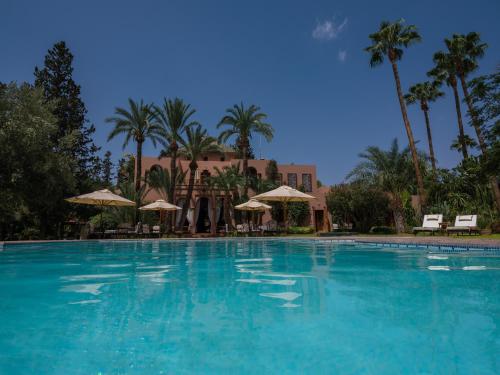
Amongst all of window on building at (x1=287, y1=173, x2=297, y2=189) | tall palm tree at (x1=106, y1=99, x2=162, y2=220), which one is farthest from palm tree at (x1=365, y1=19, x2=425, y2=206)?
tall palm tree at (x1=106, y1=99, x2=162, y2=220)

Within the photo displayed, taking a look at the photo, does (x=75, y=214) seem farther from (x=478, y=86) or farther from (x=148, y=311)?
(x=478, y=86)

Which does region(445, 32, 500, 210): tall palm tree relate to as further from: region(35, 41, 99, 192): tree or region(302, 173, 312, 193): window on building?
region(35, 41, 99, 192): tree

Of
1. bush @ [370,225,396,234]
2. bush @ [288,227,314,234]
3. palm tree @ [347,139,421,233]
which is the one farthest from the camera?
bush @ [288,227,314,234]

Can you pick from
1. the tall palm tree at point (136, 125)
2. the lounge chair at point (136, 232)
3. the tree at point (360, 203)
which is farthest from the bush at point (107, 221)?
the tree at point (360, 203)

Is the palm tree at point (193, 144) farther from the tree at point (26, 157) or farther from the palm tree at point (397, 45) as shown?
the palm tree at point (397, 45)

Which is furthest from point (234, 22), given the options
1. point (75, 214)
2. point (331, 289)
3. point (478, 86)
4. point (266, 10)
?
point (331, 289)

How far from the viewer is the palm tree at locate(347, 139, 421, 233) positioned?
87.7ft

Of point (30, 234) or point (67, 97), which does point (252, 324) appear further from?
point (67, 97)

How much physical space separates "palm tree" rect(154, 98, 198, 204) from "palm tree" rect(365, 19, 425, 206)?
1476 cm

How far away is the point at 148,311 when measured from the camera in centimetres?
425

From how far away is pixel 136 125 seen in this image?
28.0 metres

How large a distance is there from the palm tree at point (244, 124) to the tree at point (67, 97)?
489 inches

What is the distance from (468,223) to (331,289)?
15.5m

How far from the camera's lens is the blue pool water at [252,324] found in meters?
2.70
